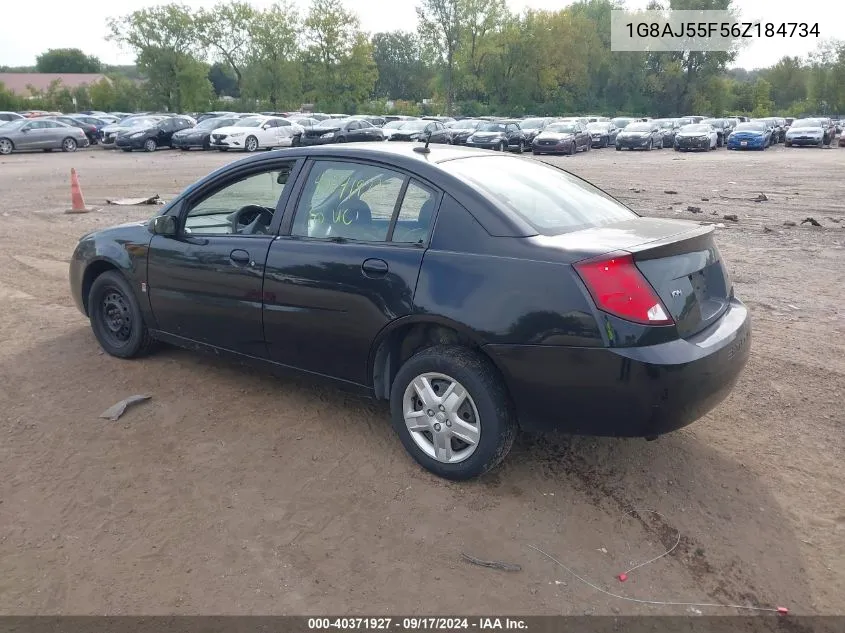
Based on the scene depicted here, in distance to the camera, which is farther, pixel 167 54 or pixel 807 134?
pixel 167 54

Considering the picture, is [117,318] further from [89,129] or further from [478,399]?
[89,129]

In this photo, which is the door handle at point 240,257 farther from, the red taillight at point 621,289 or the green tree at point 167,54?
the green tree at point 167,54

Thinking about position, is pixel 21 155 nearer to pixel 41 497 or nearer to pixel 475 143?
pixel 475 143

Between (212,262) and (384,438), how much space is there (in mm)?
1557

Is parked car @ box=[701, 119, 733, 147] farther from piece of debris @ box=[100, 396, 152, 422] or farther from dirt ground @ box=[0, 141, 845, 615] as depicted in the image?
piece of debris @ box=[100, 396, 152, 422]

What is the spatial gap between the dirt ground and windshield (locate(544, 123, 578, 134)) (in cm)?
2904

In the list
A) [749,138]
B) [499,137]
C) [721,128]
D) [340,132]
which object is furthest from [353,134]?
[721,128]

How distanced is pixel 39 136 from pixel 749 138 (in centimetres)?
3260

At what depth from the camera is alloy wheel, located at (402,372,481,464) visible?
141 inches

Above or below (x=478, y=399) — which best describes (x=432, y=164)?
above

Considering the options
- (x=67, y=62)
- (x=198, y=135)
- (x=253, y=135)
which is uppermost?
(x=67, y=62)

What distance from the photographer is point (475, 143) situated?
31.2 meters

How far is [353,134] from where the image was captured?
1308 inches

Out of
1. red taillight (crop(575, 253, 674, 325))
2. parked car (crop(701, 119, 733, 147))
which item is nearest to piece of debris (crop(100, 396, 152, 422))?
red taillight (crop(575, 253, 674, 325))
